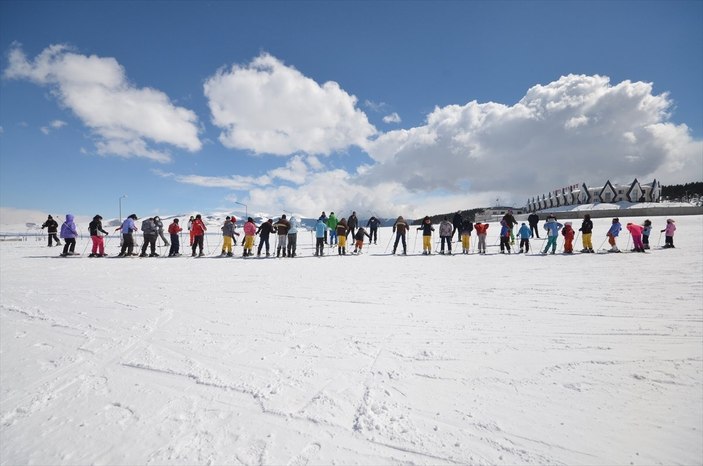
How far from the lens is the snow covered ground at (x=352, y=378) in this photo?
2.38 m

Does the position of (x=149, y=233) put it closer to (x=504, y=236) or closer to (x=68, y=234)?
(x=68, y=234)

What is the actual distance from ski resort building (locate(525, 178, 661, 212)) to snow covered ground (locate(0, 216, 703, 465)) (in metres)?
99.4

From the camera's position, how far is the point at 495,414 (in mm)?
2744

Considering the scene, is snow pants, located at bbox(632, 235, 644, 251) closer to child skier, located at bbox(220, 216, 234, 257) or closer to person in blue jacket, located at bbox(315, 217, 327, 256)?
person in blue jacket, located at bbox(315, 217, 327, 256)

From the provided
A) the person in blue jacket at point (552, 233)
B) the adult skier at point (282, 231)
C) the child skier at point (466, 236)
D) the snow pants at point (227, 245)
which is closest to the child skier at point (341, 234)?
the adult skier at point (282, 231)

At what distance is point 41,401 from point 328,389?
2720 mm

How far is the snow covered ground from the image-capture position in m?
2.38

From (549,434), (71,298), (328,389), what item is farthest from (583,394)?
(71,298)

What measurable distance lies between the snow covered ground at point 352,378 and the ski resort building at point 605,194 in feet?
326

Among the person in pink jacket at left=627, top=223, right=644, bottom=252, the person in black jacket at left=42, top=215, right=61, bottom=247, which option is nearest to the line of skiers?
the person in pink jacket at left=627, top=223, right=644, bottom=252

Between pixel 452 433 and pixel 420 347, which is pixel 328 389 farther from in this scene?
pixel 420 347

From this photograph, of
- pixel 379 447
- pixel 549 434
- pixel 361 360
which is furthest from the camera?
pixel 361 360

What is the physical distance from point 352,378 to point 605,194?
110 meters

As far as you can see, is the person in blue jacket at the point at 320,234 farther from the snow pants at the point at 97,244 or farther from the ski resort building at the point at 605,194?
the ski resort building at the point at 605,194
